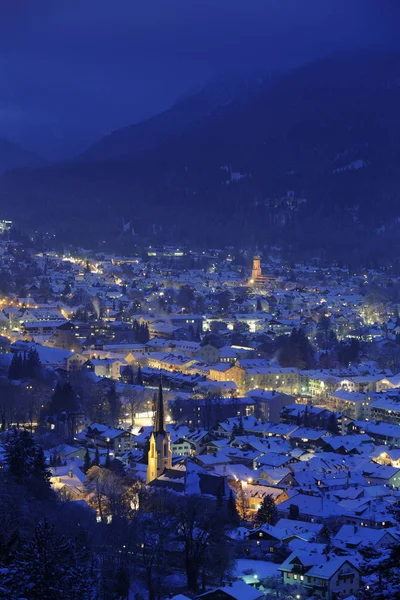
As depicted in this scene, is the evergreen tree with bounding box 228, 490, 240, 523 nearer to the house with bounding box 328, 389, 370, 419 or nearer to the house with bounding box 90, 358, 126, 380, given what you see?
the house with bounding box 328, 389, 370, 419

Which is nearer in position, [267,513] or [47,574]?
[47,574]

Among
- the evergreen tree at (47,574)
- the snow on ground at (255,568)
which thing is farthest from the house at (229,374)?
the evergreen tree at (47,574)

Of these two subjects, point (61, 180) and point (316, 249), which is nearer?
point (316, 249)

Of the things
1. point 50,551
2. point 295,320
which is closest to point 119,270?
point 295,320

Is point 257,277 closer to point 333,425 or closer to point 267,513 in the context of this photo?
point 333,425

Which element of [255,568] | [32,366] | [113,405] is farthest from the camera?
[32,366]

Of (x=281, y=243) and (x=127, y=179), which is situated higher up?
(x=127, y=179)

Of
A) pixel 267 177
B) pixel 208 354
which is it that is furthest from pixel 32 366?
pixel 267 177

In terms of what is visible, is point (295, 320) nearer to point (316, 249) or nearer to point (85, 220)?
point (316, 249)
